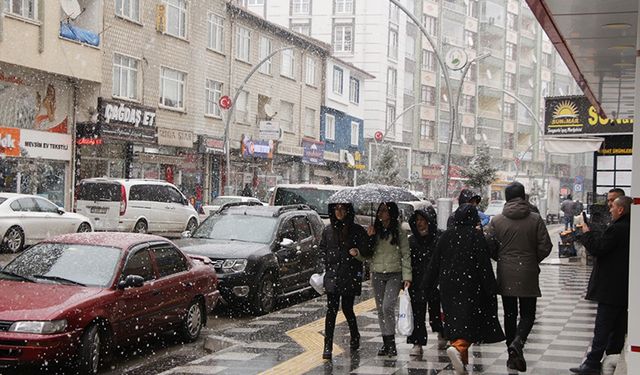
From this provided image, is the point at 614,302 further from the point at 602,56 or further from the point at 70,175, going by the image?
the point at 70,175

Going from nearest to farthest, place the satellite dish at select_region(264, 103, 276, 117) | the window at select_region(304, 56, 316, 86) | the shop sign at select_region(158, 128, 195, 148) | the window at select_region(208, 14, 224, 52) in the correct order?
the shop sign at select_region(158, 128, 195, 148)
the window at select_region(208, 14, 224, 52)
the satellite dish at select_region(264, 103, 276, 117)
the window at select_region(304, 56, 316, 86)

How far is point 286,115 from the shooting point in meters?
47.7

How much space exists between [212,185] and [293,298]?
85.2ft

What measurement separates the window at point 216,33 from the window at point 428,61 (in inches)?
1318

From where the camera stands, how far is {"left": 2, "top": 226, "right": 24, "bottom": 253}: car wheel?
21.4 metres

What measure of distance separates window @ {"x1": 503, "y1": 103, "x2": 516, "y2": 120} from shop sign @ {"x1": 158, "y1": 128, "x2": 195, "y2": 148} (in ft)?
165

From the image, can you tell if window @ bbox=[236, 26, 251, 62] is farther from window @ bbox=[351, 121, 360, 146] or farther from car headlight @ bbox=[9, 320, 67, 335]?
car headlight @ bbox=[9, 320, 67, 335]

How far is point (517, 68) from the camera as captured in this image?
276 feet

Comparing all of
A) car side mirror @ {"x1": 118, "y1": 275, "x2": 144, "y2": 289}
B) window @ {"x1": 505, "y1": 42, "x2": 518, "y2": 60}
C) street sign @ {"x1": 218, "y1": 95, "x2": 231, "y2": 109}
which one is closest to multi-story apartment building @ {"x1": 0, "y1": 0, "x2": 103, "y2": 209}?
street sign @ {"x1": 218, "y1": 95, "x2": 231, "y2": 109}

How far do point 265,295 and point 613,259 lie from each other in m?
6.66

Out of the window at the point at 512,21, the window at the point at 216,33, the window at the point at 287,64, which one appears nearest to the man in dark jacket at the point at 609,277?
the window at the point at 216,33

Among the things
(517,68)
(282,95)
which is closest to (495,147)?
(517,68)

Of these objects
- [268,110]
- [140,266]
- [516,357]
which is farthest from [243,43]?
[516,357]

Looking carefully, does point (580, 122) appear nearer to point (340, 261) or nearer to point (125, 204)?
point (340, 261)
